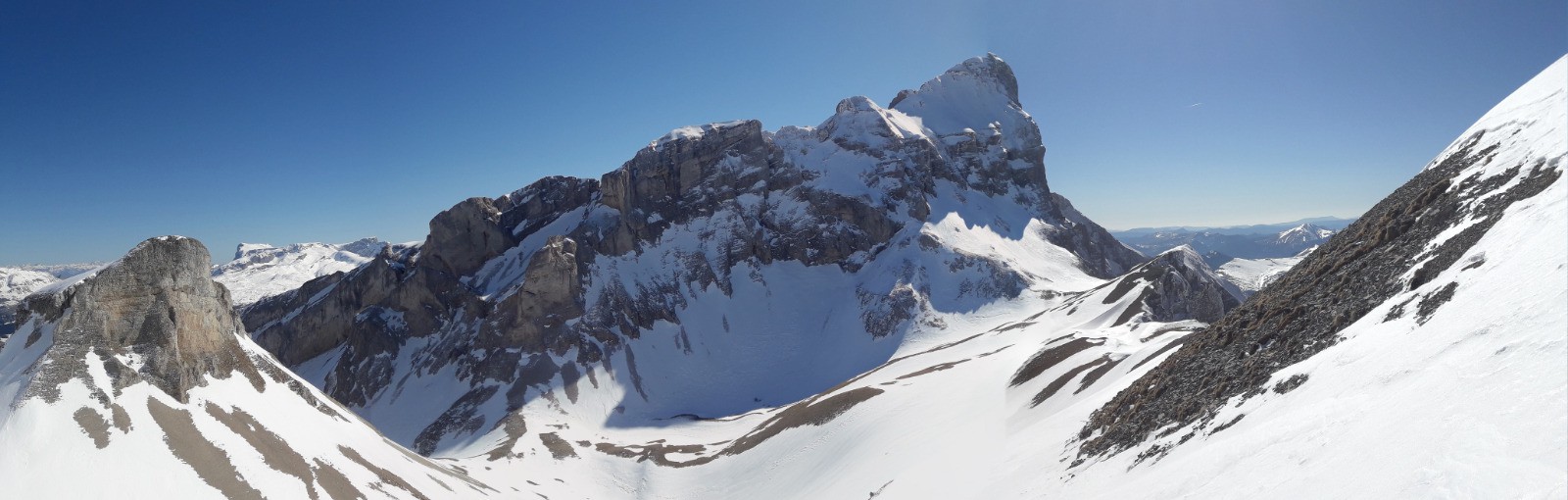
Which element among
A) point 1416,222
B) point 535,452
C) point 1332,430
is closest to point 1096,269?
point 535,452

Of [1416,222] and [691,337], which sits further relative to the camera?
[691,337]

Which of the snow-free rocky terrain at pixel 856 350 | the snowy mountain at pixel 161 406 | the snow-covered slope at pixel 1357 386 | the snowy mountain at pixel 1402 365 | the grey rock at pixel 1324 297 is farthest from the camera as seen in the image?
the snowy mountain at pixel 161 406

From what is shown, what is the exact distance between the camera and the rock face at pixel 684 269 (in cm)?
12925

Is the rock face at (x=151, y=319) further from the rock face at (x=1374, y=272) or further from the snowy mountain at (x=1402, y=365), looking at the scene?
the rock face at (x=1374, y=272)

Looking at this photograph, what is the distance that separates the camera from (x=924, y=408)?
A: 2437 inches

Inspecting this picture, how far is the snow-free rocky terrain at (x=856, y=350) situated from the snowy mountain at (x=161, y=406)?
262mm

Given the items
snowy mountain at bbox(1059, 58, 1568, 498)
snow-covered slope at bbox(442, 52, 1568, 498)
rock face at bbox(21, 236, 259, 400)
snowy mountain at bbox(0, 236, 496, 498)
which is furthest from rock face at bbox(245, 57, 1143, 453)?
snowy mountain at bbox(1059, 58, 1568, 498)

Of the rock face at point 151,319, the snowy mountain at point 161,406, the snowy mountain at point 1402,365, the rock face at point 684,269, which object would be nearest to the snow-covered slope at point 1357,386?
the snowy mountain at point 1402,365

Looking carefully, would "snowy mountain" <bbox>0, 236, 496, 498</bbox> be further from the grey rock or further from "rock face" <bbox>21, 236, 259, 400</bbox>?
the grey rock

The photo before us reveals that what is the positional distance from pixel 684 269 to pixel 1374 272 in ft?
468

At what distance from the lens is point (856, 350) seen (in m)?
134

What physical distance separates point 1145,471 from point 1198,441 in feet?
5.64

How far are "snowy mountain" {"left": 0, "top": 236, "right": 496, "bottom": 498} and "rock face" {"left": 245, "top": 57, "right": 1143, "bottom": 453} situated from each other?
211 ft

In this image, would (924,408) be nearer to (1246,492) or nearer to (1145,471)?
(1145,471)
